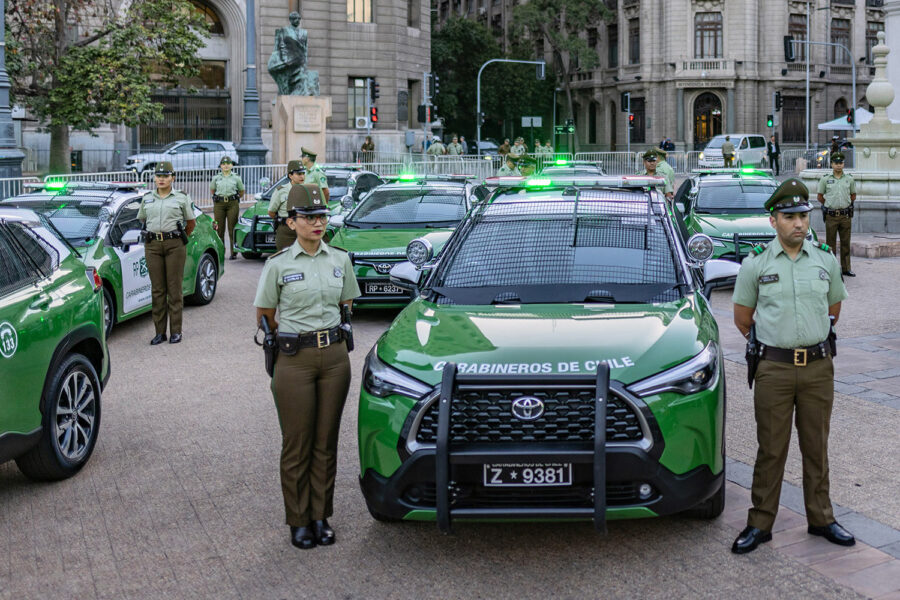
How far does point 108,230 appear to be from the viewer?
12.0 metres

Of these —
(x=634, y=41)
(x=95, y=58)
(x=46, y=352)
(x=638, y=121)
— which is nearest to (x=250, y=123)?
(x=95, y=58)

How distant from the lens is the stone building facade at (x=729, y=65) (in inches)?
2697

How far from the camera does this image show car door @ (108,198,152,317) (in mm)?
12125

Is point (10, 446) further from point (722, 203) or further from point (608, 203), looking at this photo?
Result: point (722, 203)

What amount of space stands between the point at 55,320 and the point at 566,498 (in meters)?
3.56

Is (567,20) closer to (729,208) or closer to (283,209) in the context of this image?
(729,208)

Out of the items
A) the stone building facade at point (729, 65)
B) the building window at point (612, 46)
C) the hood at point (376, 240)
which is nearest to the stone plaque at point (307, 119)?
the hood at point (376, 240)

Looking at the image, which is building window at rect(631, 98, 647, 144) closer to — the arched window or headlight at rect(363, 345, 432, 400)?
the arched window

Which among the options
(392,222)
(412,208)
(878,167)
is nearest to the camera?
(392,222)

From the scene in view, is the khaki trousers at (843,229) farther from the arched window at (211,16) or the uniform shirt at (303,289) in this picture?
the arched window at (211,16)

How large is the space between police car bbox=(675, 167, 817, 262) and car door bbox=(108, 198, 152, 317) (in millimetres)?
7212

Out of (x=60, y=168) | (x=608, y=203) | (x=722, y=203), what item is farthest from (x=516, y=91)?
(x=608, y=203)

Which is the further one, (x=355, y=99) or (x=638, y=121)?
(x=638, y=121)

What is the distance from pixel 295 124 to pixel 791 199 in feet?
98.1
